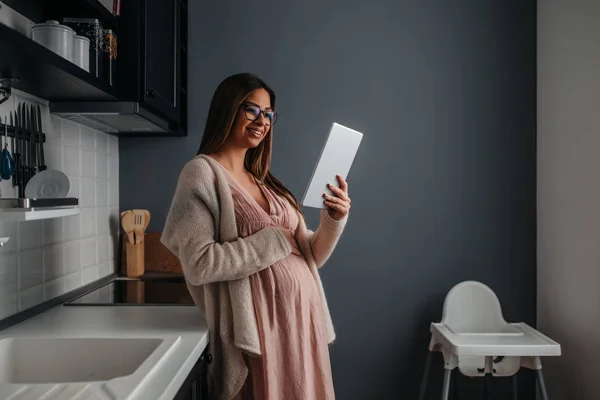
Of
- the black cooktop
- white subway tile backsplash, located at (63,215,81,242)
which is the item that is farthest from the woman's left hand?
white subway tile backsplash, located at (63,215,81,242)

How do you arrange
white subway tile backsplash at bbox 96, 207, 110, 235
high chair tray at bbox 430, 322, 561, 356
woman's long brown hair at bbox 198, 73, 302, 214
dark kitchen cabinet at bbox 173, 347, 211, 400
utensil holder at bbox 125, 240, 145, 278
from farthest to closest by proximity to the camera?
utensil holder at bbox 125, 240, 145, 278 → white subway tile backsplash at bbox 96, 207, 110, 235 → high chair tray at bbox 430, 322, 561, 356 → woman's long brown hair at bbox 198, 73, 302, 214 → dark kitchen cabinet at bbox 173, 347, 211, 400

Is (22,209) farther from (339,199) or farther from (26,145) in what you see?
(339,199)

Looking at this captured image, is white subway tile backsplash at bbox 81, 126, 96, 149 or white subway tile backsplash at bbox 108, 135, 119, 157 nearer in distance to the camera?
white subway tile backsplash at bbox 81, 126, 96, 149

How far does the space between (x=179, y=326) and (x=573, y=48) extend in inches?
72.9

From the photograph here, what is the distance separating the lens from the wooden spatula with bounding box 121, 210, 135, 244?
233cm

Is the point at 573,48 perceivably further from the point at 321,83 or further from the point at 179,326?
the point at 179,326

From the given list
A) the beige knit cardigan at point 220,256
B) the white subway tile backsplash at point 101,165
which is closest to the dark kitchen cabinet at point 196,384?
the beige knit cardigan at point 220,256

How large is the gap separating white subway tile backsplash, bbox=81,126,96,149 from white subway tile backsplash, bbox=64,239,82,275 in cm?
36

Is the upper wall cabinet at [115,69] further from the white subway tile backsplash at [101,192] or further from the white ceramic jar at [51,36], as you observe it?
the white subway tile backsplash at [101,192]

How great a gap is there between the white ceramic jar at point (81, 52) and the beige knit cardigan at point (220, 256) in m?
0.40

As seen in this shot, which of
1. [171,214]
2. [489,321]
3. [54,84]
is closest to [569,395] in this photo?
[489,321]

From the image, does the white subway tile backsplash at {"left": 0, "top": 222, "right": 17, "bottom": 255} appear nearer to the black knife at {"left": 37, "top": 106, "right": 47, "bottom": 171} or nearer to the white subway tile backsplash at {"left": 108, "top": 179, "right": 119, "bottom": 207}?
the black knife at {"left": 37, "top": 106, "right": 47, "bottom": 171}

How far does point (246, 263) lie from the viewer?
1454 mm

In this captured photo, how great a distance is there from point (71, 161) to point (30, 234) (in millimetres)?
379
